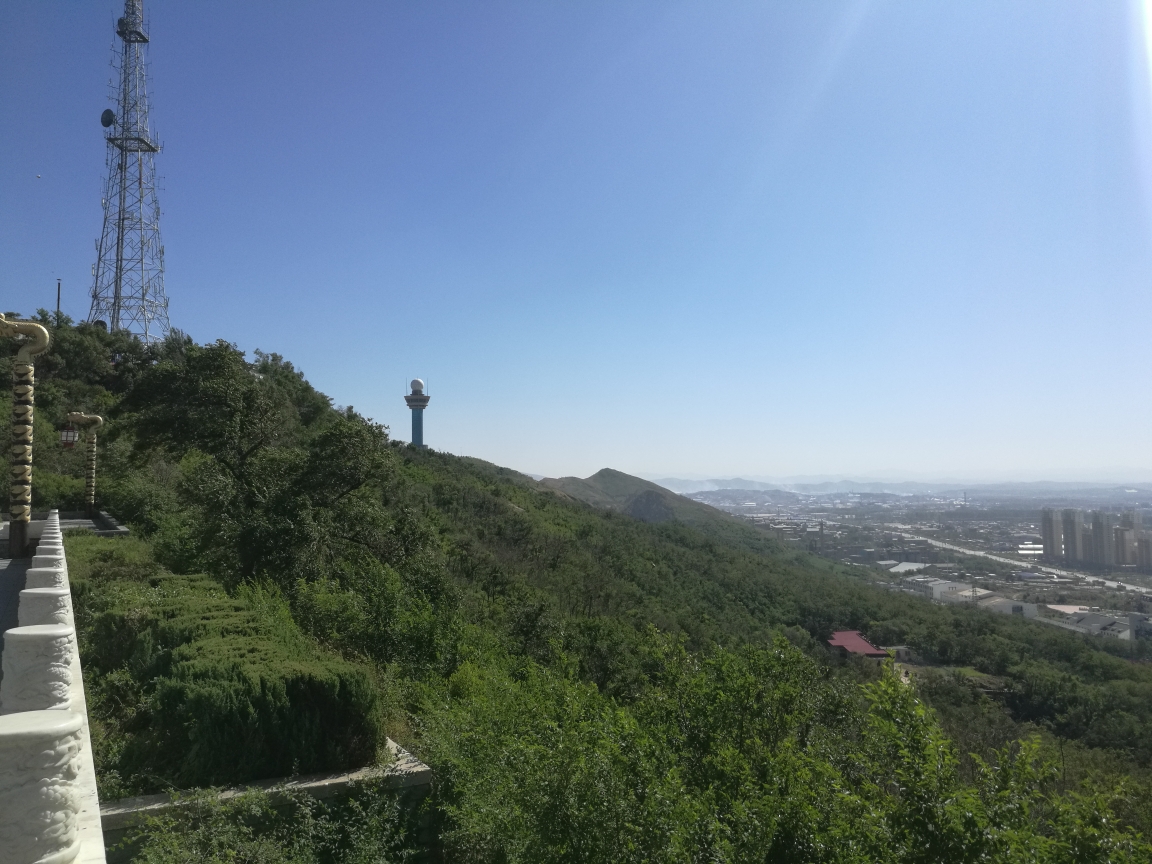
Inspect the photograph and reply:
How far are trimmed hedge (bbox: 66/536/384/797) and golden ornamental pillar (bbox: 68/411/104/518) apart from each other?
13785 millimetres

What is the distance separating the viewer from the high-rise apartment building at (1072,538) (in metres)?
104

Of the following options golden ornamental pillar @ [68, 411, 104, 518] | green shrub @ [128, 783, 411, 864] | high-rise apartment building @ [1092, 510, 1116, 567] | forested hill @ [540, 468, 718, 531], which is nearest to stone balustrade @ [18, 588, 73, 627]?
green shrub @ [128, 783, 411, 864]

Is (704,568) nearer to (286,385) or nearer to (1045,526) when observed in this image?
(286,385)

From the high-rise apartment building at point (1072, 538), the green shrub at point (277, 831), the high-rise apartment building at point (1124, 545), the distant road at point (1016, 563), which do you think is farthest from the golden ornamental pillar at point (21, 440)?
the high-rise apartment building at point (1072, 538)

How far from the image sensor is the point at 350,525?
1565 centimetres

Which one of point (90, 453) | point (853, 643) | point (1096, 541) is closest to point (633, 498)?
point (1096, 541)

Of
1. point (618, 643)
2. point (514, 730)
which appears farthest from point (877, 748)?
point (618, 643)

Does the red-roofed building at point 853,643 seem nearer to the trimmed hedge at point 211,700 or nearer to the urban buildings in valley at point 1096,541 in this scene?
the trimmed hedge at point 211,700

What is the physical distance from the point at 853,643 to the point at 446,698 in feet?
142

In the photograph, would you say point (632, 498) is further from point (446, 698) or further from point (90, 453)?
point (446, 698)

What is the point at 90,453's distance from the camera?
68.8 feet

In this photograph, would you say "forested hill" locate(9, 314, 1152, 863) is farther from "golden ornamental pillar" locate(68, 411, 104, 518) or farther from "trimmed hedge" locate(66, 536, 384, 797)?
"golden ornamental pillar" locate(68, 411, 104, 518)

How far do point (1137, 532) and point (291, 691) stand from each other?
125 meters

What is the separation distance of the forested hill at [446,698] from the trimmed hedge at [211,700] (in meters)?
0.02
